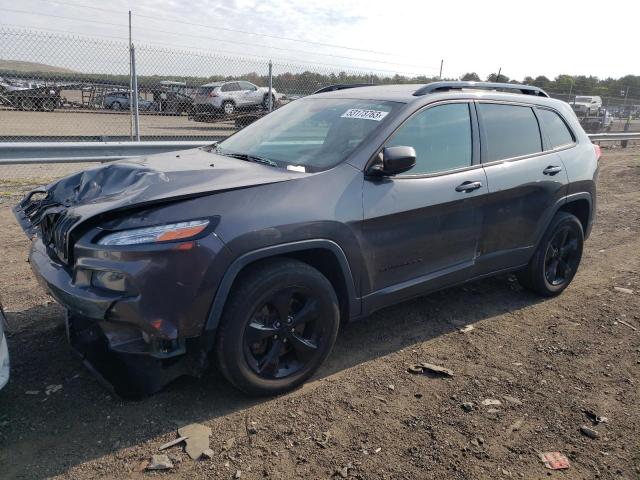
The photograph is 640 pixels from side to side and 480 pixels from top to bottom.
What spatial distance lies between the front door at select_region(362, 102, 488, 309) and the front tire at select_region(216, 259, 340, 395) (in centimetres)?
42

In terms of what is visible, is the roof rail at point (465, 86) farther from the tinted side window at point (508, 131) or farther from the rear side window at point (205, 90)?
the rear side window at point (205, 90)

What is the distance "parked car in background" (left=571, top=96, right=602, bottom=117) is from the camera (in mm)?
20703

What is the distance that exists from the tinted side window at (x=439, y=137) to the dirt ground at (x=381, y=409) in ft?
4.27

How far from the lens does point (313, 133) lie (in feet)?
12.3

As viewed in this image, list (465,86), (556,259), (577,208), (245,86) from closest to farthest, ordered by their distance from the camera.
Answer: (465,86)
(556,259)
(577,208)
(245,86)

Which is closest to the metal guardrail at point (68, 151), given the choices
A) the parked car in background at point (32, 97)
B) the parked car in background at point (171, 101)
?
the parked car in background at point (171, 101)

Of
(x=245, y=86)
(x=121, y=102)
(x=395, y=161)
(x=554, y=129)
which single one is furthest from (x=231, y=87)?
(x=395, y=161)

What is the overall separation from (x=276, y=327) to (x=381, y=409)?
0.78 meters

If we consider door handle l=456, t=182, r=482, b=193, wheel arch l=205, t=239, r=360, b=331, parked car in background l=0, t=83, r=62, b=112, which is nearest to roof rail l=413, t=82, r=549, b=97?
door handle l=456, t=182, r=482, b=193

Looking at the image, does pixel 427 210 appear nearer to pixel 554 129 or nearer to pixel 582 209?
pixel 554 129

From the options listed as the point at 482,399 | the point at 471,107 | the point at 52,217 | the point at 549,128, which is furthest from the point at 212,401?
the point at 549,128

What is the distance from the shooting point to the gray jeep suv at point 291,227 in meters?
2.63

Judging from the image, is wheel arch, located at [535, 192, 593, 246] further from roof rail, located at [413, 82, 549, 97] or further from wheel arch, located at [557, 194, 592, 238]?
roof rail, located at [413, 82, 549, 97]

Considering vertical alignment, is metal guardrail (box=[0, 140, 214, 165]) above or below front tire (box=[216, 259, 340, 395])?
above
